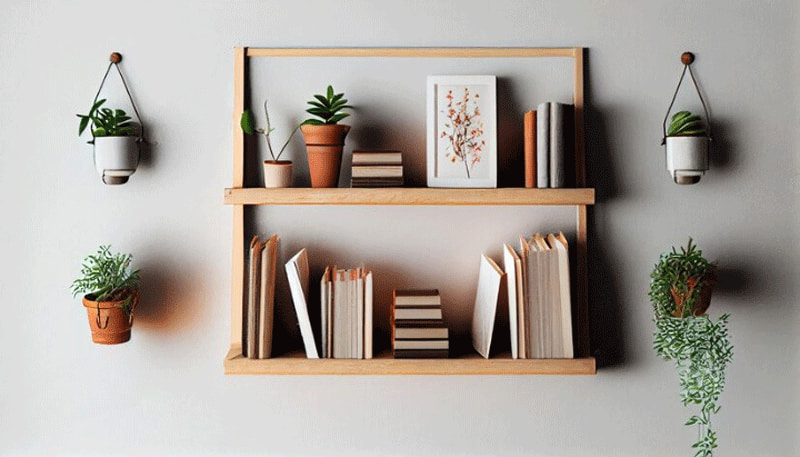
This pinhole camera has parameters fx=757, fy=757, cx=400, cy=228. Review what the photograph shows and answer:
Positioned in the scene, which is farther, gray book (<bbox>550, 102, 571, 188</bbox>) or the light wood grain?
the light wood grain

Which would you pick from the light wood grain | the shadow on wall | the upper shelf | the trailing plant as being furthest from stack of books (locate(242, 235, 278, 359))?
the shadow on wall

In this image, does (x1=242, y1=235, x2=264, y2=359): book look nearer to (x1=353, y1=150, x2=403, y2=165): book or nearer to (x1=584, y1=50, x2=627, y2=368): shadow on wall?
(x1=353, y1=150, x2=403, y2=165): book

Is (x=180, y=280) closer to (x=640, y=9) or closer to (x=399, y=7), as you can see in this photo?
(x=399, y=7)

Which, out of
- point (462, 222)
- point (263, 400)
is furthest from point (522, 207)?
point (263, 400)

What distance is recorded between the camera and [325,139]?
1.92 m

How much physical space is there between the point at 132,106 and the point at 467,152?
2.99ft

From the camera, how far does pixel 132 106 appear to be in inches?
80.7

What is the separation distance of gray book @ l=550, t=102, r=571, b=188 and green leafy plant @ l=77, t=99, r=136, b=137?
1.09m

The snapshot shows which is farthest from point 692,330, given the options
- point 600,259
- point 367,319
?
point 367,319

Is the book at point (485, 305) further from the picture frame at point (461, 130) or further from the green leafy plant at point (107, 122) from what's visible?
the green leafy plant at point (107, 122)

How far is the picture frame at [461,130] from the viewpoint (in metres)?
1.97

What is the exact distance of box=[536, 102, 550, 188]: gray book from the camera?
6.26ft

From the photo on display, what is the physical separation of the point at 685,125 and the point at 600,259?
41 cm

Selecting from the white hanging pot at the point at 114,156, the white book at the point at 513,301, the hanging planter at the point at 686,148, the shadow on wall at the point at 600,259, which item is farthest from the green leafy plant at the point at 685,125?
the white hanging pot at the point at 114,156
